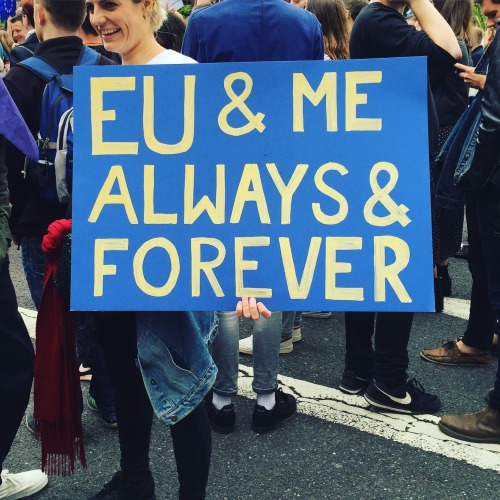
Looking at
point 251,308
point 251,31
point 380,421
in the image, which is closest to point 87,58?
point 251,31

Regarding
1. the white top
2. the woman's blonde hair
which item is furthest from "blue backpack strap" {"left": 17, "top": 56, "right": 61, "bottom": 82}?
the white top

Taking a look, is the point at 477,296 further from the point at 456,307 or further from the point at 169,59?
the point at 169,59

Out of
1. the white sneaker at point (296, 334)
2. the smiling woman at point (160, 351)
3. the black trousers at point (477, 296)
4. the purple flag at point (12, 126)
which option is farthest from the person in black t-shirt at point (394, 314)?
the purple flag at point (12, 126)

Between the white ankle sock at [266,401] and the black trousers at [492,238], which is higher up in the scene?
the black trousers at [492,238]

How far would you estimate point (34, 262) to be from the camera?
273 centimetres

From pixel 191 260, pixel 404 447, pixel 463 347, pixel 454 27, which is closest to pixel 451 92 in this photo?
pixel 454 27

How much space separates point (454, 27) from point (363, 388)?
2.20 meters

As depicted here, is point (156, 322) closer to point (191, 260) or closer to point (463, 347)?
point (191, 260)

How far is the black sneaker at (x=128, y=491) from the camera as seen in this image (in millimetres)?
2305

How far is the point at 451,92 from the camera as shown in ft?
13.4

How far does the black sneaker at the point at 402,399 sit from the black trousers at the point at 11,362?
1.48 meters

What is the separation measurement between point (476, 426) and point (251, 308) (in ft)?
4.91

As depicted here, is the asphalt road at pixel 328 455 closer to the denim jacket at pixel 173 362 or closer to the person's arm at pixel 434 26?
the denim jacket at pixel 173 362

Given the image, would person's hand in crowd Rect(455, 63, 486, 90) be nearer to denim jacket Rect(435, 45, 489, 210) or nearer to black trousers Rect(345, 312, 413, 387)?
denim jacket Rect(435, 45, 489, 210)
